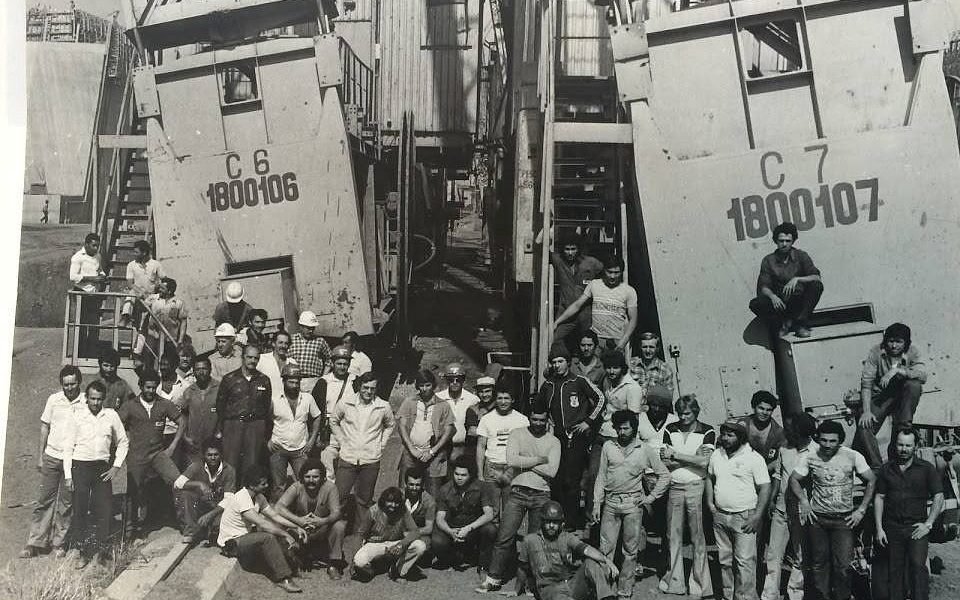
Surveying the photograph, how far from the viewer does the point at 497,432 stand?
5355 millimetres

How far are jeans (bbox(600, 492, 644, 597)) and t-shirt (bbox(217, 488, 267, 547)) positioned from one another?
7.59ft

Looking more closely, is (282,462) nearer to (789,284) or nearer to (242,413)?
(242,413)

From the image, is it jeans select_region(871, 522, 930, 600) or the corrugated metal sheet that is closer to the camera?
jeans select_region(871, 522, 930, 600)

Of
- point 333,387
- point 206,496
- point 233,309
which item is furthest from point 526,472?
point 233,309

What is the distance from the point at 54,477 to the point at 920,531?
5614 millimetres

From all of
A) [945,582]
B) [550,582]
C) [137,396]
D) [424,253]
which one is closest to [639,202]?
[550,582]

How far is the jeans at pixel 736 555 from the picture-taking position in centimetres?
489

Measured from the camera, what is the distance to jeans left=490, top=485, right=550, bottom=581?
512 cm

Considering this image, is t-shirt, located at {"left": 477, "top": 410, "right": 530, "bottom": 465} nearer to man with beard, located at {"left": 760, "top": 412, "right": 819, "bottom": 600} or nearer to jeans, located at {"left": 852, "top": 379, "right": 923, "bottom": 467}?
man with beard, located at {"left": 760, "top": 412, "right": 819, "bottom": 600}

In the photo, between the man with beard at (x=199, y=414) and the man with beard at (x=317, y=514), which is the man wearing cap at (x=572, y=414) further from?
the man with beard at (x=199, y=414)

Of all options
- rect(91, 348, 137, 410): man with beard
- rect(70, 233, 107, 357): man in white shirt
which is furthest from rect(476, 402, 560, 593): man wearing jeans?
rect(70, 233, 107, 357): man in white shirt

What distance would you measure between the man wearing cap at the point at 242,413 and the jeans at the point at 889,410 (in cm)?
435

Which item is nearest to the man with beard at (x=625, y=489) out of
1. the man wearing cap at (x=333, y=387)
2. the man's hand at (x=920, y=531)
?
the man's hand at (x=920, y=531)

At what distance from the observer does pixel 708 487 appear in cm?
495
